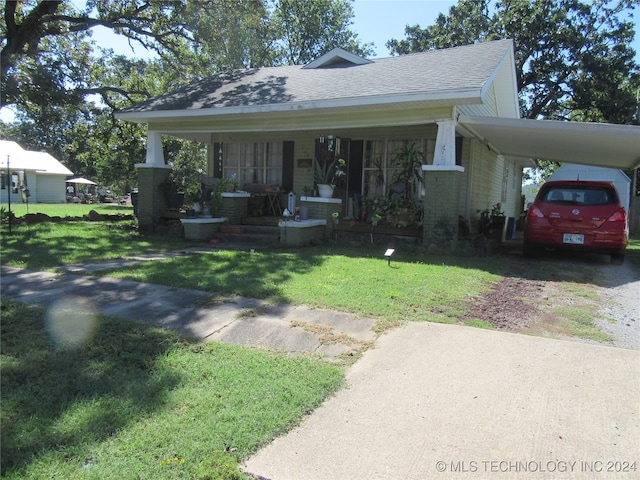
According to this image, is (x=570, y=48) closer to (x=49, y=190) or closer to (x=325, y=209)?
(x=325, y=209)

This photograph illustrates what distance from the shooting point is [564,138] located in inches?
357

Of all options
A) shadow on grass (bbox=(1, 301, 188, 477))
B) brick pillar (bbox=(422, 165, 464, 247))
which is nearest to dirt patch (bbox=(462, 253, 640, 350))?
brick pillar (bbox=(422, 165, 464, 247))

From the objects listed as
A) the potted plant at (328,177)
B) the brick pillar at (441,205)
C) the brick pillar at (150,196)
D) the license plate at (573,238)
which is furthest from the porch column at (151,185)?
the license plate at (573,238)

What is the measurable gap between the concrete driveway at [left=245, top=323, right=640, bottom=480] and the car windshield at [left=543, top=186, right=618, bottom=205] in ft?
17.2

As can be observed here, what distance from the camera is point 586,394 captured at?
2.99m

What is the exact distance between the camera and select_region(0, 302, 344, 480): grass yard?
2.18 m

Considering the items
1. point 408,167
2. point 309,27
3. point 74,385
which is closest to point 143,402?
point 74,385

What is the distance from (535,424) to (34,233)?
11.3 m

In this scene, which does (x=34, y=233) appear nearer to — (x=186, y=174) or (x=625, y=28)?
(x=186, y=174)

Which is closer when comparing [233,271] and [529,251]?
[233,271]

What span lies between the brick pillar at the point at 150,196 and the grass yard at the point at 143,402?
836 centimetres

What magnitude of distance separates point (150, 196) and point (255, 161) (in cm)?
321

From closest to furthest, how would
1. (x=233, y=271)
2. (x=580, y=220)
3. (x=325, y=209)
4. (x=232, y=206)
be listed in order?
(x=233, y=271) → (x=580, y=220) → (x=325, y=209) → (x=232, y=206)

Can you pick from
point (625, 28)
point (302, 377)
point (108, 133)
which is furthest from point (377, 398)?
point (625, 28)
